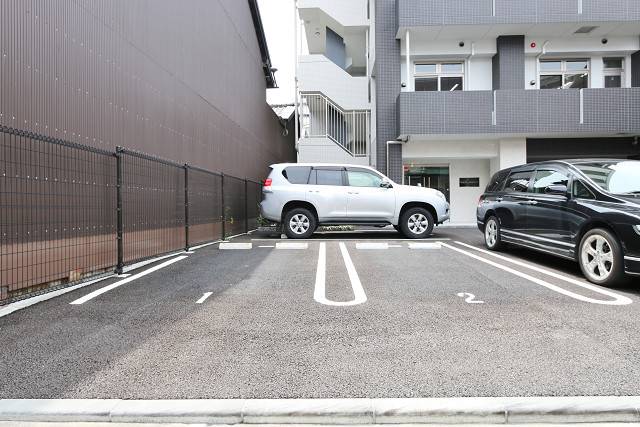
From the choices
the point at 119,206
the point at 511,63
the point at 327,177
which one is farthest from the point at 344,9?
the point at 119,206

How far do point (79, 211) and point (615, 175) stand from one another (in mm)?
7405

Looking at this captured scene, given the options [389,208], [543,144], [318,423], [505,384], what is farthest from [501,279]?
[543,144]

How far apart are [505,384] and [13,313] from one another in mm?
4564

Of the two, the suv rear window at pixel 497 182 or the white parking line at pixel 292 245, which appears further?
the white parking line at pixel 292 245

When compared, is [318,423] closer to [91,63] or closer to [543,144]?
[91,63]

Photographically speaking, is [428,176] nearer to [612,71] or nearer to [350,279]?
[612,71]

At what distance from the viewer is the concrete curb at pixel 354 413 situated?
2455 mm

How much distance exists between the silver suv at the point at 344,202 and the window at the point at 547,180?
12.7 feet

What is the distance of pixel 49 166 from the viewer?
204 inches

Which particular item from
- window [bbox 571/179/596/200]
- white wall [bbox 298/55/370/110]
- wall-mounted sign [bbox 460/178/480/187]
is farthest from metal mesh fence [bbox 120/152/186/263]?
wall-mounted sign [bbox 460/178/480/187]

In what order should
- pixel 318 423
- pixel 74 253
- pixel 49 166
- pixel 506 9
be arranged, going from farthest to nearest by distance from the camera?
1. pixel 506 9
2. pixel 74 253
3. pixel 49 166
4. pixel 318 423

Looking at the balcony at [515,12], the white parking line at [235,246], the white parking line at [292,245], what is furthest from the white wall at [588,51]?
the white parking line at [235,246]

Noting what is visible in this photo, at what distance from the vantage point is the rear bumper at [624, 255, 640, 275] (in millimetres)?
4949

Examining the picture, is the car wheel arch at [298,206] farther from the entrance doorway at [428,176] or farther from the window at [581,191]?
the window at [581,191]
